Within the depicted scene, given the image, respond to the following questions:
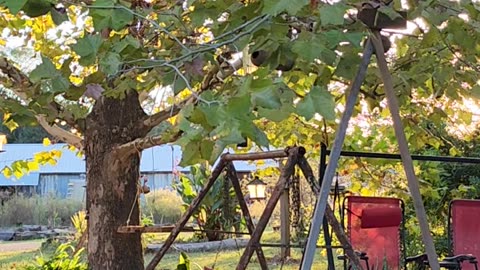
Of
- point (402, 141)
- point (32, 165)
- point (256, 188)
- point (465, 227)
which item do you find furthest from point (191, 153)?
point (256, 188)

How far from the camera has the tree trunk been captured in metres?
3.49

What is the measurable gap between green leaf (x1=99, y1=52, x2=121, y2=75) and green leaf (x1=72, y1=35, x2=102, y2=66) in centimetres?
5

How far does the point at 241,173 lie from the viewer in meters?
10.7

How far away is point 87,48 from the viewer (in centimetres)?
146

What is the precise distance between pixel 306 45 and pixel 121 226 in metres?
2.42

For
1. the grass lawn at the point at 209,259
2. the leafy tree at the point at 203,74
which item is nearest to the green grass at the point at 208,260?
the grass lawn at the point at 209,259

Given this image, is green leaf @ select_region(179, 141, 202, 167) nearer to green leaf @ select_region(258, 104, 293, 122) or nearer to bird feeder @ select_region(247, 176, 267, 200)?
green leaf @ select_region(258, 104, 293, 122)

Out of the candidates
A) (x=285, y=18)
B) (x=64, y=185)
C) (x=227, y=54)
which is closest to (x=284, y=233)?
(x=227, y=54)

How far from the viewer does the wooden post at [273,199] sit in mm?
2066

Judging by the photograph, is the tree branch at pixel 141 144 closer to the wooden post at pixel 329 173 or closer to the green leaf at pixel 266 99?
the wooden post at pixel 329 173

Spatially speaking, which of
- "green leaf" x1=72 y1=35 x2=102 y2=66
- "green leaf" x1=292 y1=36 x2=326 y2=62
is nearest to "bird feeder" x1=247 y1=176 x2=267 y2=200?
"green leaf" x1=72 y1=35 x2=102 y2=66

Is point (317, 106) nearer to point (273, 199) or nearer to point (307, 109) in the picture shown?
point (307, 109)

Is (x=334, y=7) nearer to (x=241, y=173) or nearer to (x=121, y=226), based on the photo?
(x=121, y=226)

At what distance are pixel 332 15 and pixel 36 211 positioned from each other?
11.0 meters
